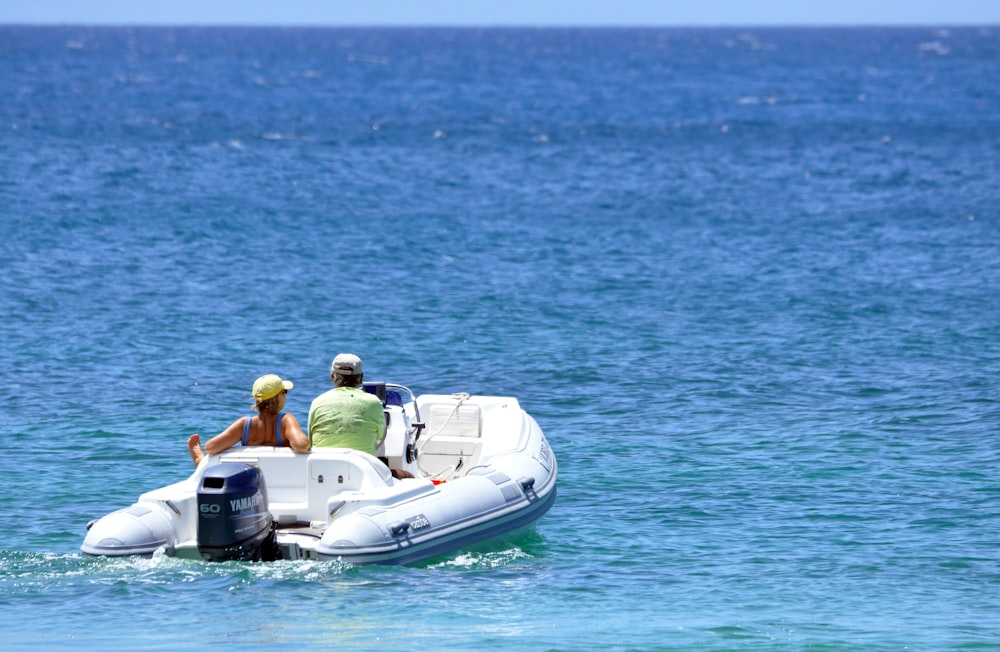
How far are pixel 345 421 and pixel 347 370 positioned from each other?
0.39 meters

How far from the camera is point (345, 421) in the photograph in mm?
10383

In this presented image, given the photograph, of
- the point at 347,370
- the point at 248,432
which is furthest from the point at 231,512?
the point at 347,370

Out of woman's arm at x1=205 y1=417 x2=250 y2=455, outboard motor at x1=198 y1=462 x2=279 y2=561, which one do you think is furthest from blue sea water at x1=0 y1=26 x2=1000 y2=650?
woman's arm at x1=205 y1=417 x2=250 y2=455

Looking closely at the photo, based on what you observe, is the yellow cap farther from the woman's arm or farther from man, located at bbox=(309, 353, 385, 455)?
man, located at bbox=(309, 353, 385, 455)

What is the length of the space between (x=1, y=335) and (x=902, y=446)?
11609 millimetres

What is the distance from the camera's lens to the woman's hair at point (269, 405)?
10.2m

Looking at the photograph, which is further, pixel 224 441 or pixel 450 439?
pixel 450 439

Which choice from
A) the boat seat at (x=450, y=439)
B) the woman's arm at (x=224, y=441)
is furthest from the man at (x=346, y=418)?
the boat seat at (x=450, y=439)

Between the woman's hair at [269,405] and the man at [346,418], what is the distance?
279mm

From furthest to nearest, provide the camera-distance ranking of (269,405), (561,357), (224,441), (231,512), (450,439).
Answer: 1. (561,357)
2. (450,439)
3. (269,405)
4. (224,441)
5. (231,512)

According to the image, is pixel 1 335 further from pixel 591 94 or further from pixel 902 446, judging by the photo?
pixel 591 94

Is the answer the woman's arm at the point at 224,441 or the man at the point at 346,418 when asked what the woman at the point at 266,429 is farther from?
the man at the point at 346,418

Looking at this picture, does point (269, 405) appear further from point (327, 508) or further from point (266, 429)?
point (327, 508)

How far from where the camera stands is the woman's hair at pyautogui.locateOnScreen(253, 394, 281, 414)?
1016 cm
